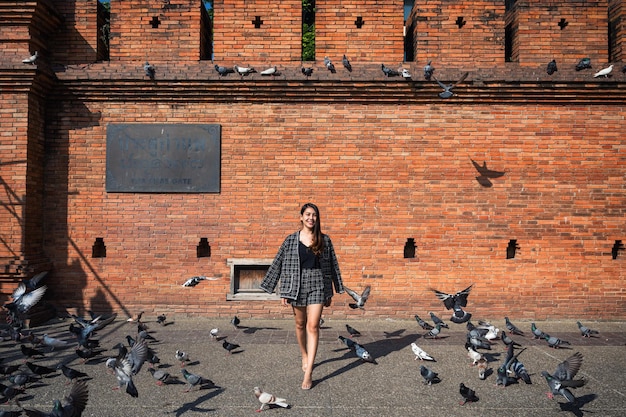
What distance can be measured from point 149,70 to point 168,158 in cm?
149

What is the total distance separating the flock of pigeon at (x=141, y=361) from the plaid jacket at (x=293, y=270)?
39.8 inches

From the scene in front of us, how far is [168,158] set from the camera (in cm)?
679

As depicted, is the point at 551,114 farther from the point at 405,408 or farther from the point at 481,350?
the point at 405,408

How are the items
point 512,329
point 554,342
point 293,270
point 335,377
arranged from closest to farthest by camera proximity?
1. point 293,270
2. point 335,377
3. point 554,342
4. point 512,329

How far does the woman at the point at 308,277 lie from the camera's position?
13.2ft

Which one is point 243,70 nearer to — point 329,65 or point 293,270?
point 329,65

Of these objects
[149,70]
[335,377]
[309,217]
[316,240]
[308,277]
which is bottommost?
[335,377]

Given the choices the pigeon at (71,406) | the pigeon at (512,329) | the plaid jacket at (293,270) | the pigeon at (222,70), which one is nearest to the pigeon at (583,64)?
the pigeon at (512,329)

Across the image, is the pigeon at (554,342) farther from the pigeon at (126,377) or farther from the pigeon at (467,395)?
the pigeon at (126,377)

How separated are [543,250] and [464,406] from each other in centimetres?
411

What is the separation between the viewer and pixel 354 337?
5.88 m

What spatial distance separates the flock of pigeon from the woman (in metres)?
0.67

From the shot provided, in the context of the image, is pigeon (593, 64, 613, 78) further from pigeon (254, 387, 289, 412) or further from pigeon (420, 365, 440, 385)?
pigeon (254, 387, 289, 412)

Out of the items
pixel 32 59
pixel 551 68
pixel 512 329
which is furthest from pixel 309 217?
pixel 32 59
